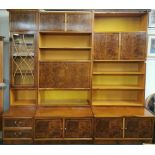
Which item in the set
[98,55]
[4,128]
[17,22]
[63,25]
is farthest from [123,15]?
[4,128]

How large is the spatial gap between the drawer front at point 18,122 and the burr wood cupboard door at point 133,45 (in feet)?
5.92

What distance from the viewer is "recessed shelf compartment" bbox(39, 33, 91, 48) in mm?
3605

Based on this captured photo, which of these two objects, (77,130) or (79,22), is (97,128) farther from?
(79,22)

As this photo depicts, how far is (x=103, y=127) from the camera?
3.12 m

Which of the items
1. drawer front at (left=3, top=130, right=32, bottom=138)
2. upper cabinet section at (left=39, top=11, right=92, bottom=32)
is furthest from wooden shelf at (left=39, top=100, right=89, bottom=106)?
upper cabinet section at (left=39, top=11, right=92, bottom=32)

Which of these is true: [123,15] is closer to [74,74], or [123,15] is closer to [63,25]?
[63,25]

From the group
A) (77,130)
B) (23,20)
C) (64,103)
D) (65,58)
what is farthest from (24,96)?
(23,20)

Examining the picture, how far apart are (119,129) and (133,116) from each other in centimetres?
29

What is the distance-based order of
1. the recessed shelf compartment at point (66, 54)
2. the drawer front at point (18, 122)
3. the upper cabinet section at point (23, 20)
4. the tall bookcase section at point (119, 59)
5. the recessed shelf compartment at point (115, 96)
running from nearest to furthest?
the drawer front at point (18, 122) → the upper cabinet section at point (23, 20) → the tall bookcase section at point (119, 59) → the recessed shelf compartment at point (66, 54) → the recessed shelf compartment at point (115, 96)

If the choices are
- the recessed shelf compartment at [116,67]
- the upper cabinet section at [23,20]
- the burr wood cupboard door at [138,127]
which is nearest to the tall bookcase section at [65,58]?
the upper cabinet section at [23,20]

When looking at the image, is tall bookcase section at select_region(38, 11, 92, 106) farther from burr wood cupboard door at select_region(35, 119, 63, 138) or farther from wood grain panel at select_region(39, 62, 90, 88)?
burr wood cupboard door at select_region(35, 119, 63, 138)

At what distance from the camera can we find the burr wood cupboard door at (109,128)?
311 cm

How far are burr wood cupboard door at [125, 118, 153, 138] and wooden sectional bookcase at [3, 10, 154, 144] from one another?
14mm

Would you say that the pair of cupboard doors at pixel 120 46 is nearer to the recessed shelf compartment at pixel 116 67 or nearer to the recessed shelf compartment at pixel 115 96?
the recessed shelf compartment at pixel 116 67
